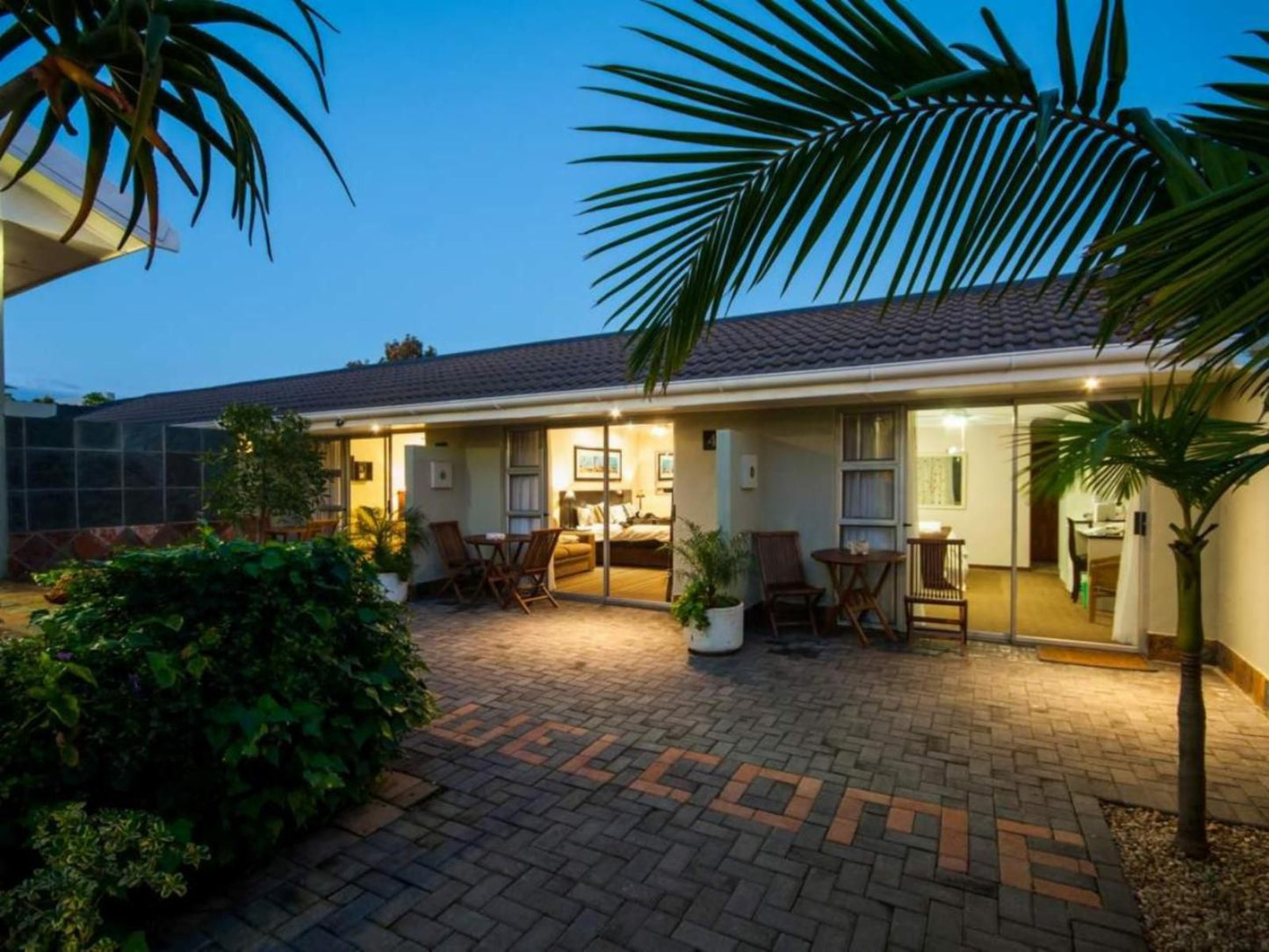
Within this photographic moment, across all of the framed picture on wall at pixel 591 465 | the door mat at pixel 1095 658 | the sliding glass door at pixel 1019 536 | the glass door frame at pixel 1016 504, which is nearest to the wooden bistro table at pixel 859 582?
the glass door frame at pixel 1016 504

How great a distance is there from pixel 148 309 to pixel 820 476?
269 feet

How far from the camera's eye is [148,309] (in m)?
66.8

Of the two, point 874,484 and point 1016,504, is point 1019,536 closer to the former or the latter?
point 874,484

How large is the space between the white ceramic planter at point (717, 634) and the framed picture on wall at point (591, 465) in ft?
21.9

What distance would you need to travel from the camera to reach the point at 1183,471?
7.71 ft

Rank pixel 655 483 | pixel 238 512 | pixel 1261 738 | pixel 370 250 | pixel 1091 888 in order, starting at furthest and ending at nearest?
pixel 370 250 → pixel 655 483 → pixel 238 512 → pixel 1261 738 → pixel 1091 888

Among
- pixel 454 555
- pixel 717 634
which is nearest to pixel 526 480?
pixel 454 555

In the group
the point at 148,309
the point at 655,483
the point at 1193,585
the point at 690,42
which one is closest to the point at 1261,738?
the point at 1193,585

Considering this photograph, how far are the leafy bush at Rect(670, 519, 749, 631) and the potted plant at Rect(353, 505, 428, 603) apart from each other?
401 cm

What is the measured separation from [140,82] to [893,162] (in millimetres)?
1511

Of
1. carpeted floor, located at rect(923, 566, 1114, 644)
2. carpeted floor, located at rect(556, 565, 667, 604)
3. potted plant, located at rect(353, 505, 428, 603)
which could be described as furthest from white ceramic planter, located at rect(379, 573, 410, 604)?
carpeted floor, located at rect(923, 566, 1114, 644)

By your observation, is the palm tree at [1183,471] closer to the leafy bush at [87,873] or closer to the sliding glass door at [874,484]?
the leafy bush at [87,873]

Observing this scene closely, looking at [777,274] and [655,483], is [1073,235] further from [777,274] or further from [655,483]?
[655,483]

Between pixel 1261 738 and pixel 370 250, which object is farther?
pixel 370 250
